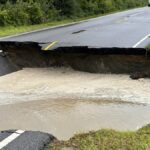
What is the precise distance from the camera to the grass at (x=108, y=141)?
5.86 meters

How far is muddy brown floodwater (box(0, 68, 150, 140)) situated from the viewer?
24.4 feet

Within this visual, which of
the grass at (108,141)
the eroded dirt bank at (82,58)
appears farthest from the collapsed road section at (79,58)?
the grass at (108,141)

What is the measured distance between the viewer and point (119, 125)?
24.0 ft

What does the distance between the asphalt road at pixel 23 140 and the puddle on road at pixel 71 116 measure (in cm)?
43

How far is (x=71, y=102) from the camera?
888 cm

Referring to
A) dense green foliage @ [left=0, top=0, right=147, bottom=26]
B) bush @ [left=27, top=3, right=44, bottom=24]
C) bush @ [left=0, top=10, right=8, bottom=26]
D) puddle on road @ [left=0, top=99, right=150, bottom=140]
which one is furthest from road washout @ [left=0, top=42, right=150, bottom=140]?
bush @ [left=27, top=3, right=44, bottom=24]

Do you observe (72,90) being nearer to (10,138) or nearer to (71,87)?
(71,87)

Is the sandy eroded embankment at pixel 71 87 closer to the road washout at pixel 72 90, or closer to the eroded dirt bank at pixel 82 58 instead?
the road washout at pixel 72 90

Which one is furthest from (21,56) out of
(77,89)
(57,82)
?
(77,89)

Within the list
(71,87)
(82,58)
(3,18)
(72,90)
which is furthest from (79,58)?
(3,18)

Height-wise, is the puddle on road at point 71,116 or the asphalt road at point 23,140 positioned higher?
the asphalt road at point 23,140

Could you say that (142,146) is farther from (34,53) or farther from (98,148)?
(34,53)

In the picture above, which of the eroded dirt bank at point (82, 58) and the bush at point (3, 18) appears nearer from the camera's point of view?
the eroded dirt bank at point (82, 58)

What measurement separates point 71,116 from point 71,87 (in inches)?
81.0
